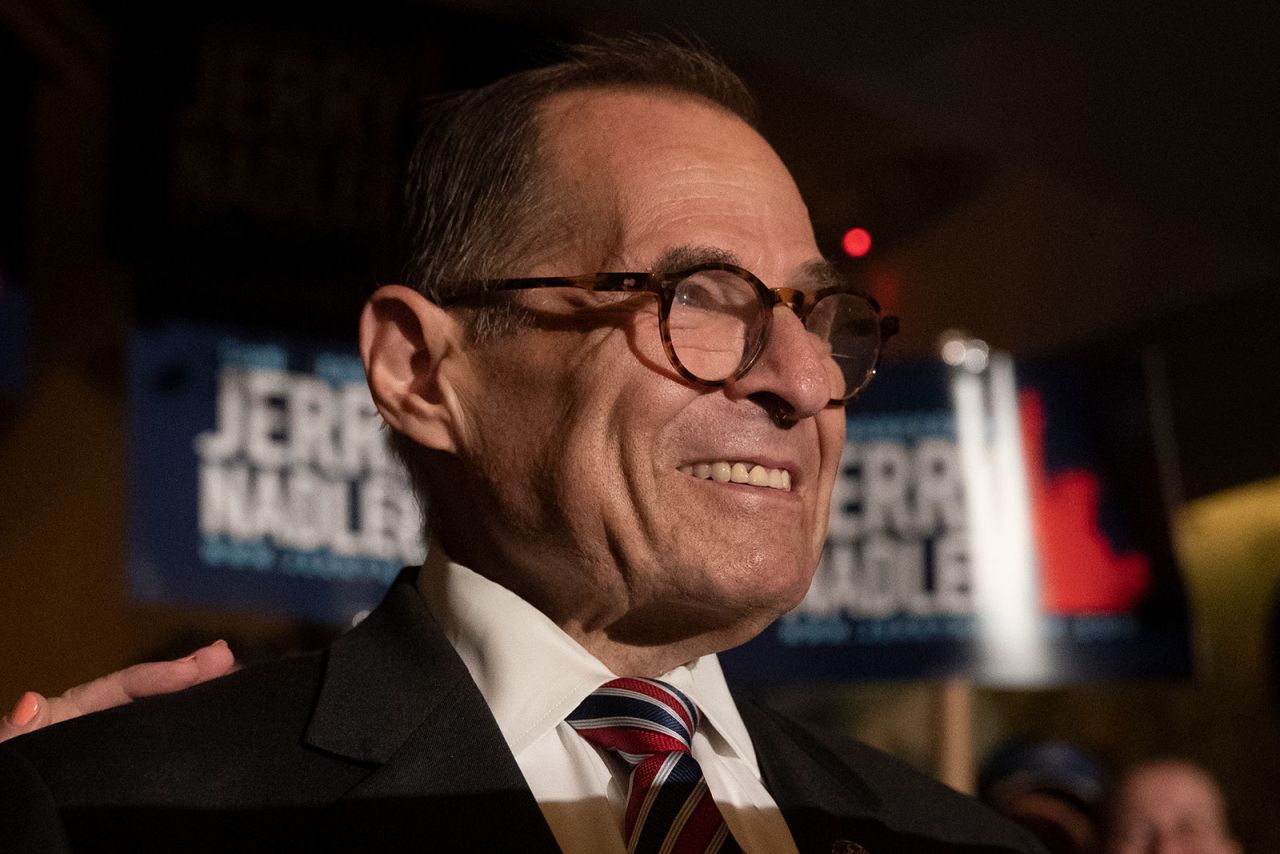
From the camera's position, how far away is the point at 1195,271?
517cm

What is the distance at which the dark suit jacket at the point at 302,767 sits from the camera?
1353 millimetres

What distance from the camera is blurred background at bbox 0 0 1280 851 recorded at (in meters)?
3.02

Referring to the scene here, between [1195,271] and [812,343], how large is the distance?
4.01 meters

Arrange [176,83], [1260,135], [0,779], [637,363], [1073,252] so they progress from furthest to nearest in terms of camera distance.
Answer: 1. [1073,252]
2. [176,83]
3. [1260,135]
4. [637,363]
5. [0,779]

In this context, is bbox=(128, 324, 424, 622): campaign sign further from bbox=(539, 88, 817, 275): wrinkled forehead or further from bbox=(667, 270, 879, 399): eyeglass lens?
bbox=(667, 270, 879, 399): eyeglass lens

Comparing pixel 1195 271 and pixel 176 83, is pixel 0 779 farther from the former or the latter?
pixel 1195 271

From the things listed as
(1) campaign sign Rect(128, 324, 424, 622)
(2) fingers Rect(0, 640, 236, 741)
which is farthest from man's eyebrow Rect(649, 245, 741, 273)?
(1) campaign sign Rect(128, 324, 424, 622)

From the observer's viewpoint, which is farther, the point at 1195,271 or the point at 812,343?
the point at 1195,271

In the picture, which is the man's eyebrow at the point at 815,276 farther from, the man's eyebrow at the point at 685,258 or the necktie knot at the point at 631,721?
the necktie knot at the point at 631,721

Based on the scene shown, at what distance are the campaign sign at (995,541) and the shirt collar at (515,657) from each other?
1.89 m

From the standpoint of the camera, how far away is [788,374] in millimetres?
1568

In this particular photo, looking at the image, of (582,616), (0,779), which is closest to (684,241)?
(582,616)

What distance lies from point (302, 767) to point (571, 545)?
0.36 m

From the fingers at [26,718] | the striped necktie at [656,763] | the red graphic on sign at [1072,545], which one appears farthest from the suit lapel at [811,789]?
the red graphic on sign at [1072,545]
